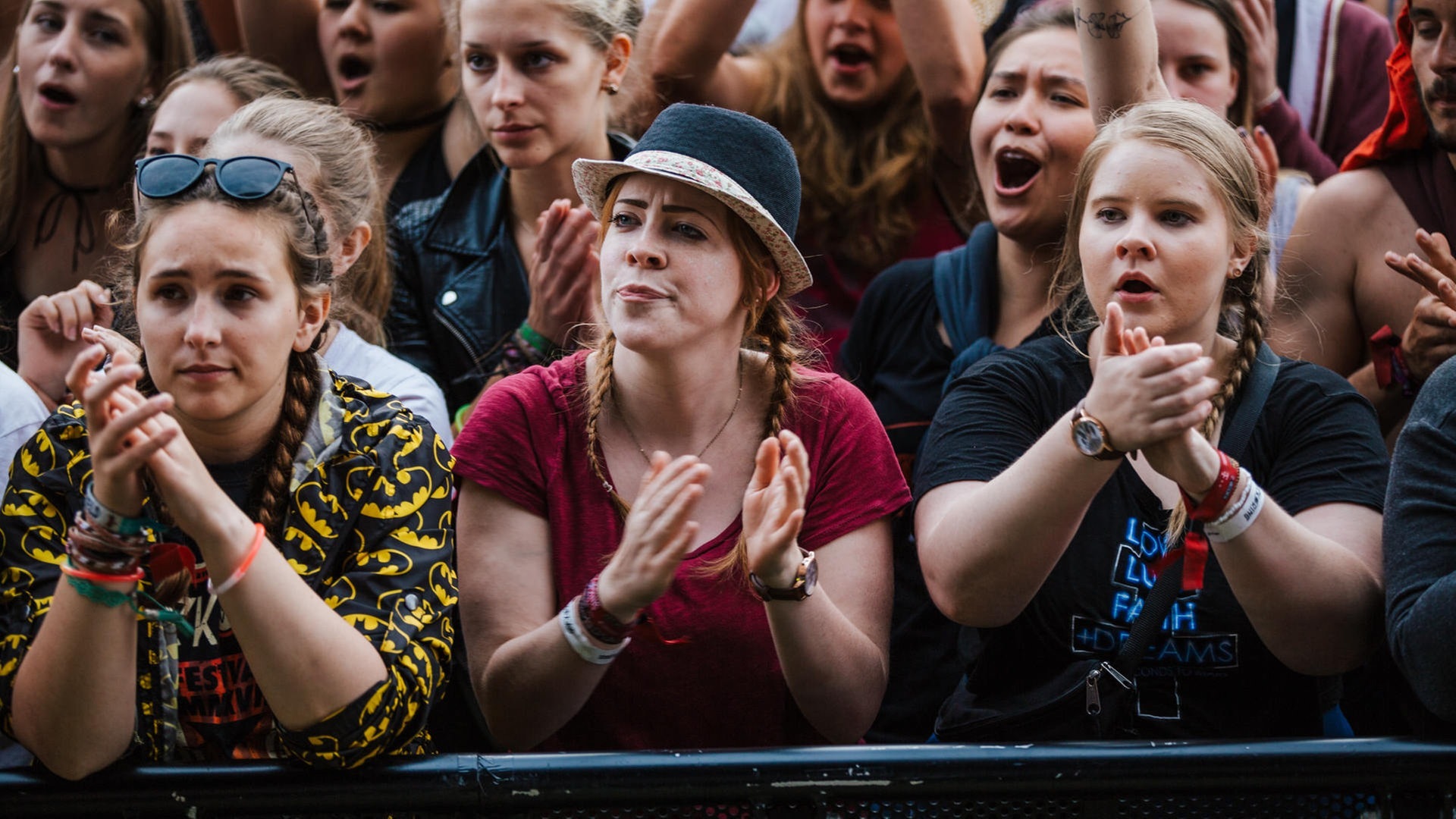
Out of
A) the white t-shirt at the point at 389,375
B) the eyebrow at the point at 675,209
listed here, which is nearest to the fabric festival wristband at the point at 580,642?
the eyebrow at the point at 675,209

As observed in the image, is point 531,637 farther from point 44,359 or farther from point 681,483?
point 44,359

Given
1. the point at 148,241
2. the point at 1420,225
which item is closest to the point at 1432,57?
the point at 1420,225

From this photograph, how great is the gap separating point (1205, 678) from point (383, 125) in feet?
8.12

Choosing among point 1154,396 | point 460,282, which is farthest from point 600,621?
point 460,282

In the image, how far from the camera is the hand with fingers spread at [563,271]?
10.0ft

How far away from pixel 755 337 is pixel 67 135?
1772 millimetres

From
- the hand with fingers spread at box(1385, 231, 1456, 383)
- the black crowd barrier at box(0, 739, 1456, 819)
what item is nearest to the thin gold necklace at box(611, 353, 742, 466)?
the black crowd barrier at box(0, 739, 1456, 819)

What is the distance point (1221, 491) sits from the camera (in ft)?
6.73

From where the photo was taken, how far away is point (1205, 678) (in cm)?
228

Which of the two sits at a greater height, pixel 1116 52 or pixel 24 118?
pixel 1116 52

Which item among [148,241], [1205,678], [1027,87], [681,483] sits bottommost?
[1205,678]

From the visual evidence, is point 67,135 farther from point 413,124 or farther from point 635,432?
point 635,432

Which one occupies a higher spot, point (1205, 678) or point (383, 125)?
point (383, 125)

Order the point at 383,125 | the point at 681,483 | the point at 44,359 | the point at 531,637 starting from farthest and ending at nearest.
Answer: the point at 383,125, the point at 44,359, the point at 531,637, the point at 681,483
